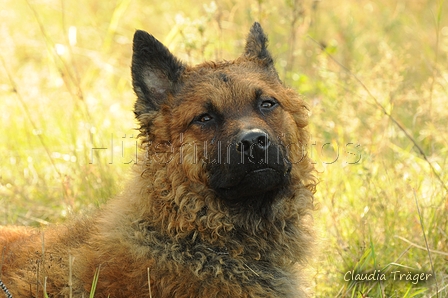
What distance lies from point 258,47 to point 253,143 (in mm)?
1357

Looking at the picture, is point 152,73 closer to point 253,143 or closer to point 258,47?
point 258,47

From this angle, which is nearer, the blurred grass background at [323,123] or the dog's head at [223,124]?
the dog's head at [223,124]

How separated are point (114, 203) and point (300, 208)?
142 centimetres

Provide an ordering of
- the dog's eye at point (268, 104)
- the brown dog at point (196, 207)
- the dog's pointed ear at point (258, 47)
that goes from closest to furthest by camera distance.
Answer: the brown dog at point (196, 207) → the dog's eye at point (268, 104) → the dog's pointed ear at point (258, 47)

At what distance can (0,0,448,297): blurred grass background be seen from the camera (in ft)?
16.6

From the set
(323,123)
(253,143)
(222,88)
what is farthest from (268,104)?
(323,123)

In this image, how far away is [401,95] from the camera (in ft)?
22.2

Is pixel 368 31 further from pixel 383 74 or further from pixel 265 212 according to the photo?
pixel 265 212

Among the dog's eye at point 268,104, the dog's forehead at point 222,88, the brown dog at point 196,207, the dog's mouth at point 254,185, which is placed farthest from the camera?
the dog's eye at point 268,104

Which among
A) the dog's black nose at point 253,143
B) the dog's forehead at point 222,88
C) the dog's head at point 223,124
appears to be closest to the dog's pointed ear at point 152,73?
the dog's head at point 223,124

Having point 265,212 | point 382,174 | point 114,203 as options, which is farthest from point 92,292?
point 382,174

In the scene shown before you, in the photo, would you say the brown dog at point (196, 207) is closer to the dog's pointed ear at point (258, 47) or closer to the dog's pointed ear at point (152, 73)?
the dog's pointed ear at point (152, 73)

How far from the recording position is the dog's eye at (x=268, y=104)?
424 centimetres

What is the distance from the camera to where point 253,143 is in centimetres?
373
